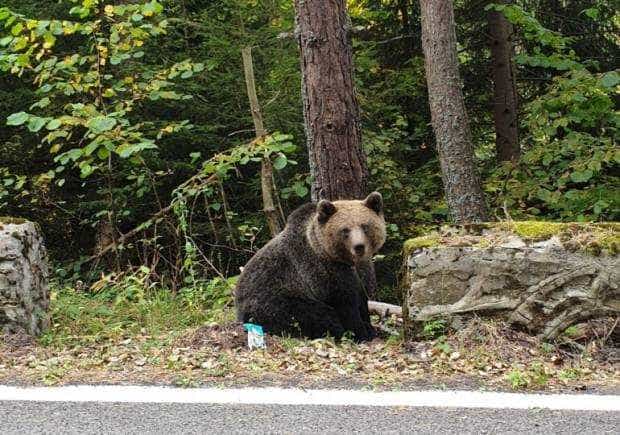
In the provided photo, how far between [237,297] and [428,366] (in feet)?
7.61

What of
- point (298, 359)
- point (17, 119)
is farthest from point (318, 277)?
point (17, 119)

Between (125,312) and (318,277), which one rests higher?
(318,277)

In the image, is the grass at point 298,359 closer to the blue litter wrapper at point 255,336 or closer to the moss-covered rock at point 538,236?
the blue litter wrapper at point 255,336

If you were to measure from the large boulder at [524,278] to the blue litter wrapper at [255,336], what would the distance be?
4.02ft

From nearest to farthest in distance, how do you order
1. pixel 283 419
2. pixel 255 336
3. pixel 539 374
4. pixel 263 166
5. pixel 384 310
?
1. pixel 283 419
2. pixel 539 374
3. pixel 255 336
4. pixel 384 310
5. pixel 263 166

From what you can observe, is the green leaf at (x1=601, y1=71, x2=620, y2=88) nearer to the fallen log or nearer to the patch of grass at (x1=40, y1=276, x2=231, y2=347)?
the fallen log

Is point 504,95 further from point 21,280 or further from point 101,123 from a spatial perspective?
point 21,280

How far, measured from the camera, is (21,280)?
19.7 feet

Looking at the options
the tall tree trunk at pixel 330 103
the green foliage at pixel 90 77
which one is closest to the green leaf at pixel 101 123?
the green foliage at pixel 90 77

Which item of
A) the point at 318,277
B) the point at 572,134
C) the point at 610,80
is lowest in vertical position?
the point at 318,277

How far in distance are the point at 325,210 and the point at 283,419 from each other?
288cm

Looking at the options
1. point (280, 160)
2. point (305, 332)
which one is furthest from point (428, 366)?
point (280, 160)

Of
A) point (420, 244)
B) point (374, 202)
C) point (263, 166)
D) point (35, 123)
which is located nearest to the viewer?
point (420, 244)

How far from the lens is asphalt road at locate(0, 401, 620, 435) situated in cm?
362
